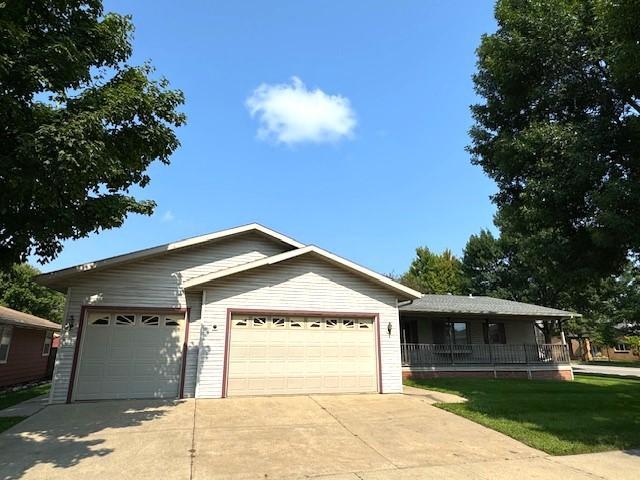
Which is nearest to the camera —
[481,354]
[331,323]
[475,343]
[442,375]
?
[331,323]

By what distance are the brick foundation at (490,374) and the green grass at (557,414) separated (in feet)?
10.4

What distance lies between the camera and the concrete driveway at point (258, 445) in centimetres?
585

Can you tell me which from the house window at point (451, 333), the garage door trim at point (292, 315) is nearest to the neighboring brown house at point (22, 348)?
the garage door trim at point (292, 315)

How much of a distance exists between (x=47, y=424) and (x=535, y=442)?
31.9 ft

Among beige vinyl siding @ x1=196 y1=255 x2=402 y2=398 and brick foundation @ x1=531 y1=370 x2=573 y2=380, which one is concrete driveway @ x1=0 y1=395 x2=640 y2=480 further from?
brick foundation @ x1=531 y1=370 x2=573 y2=380

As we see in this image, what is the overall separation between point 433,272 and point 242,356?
43.2 metres

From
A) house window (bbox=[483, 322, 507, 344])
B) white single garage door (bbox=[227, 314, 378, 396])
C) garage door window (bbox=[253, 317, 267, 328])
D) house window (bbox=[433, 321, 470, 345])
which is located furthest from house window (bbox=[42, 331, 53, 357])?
house window (bbox=[483, 322, 507, 344])

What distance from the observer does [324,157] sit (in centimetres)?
1931

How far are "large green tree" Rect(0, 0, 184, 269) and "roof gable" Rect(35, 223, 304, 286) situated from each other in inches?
80.2

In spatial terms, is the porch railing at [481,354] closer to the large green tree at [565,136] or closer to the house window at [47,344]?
the large green tree at [565,136]

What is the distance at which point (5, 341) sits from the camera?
53.8ft

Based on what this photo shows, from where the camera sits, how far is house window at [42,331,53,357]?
21609 millimetres

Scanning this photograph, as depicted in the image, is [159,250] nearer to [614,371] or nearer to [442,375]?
[442,375]

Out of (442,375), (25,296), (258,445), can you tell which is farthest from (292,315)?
(25,296)
